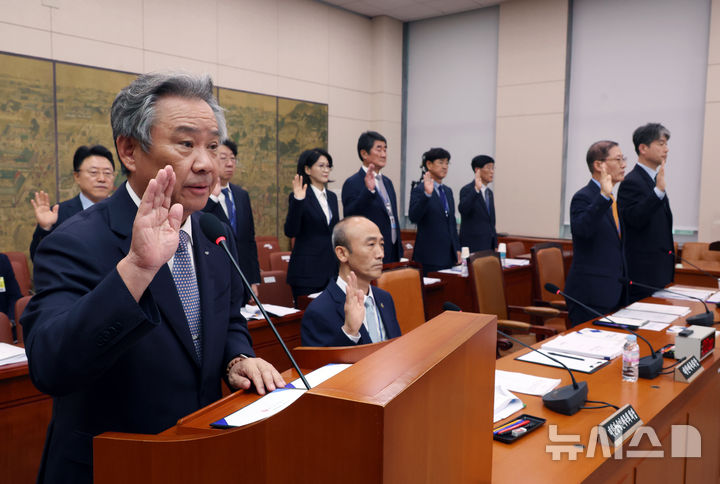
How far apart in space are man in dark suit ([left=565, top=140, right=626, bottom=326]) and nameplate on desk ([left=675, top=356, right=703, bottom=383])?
4.29 ft

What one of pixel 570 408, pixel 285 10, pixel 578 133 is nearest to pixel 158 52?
pixel 285 10

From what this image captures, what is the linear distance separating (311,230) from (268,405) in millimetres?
3340

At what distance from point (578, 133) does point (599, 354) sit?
18.1 feet

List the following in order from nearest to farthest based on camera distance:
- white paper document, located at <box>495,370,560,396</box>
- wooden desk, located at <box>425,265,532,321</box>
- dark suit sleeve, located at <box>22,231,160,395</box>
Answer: dark suit sleeve, located at <box>22,231,160,395</box>, white paper document, located at <box>495,370,560,396</box>, wooden desk, located at <box>425,265,532,321</box>

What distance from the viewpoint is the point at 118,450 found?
913mm

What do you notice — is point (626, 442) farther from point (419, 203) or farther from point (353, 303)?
point (419, 203)

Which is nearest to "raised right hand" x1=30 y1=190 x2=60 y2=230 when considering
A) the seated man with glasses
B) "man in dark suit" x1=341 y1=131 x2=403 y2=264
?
the seated man with glasses

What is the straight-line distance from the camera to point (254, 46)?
6738 millimetres

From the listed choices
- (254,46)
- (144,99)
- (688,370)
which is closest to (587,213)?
(688,370)

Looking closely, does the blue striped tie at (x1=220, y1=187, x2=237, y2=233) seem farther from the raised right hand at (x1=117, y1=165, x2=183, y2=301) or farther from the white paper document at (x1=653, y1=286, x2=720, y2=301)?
the raised right hand at (x1=117, y1=165, x2=183, y2=301)

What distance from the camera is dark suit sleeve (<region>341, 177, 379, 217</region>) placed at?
4.57 m

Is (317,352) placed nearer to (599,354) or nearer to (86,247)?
(86,247)

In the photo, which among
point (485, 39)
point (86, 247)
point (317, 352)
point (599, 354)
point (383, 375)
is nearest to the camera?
point (383, 375)

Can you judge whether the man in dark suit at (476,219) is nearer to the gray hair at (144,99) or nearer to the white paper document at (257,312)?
the white paper document at (257,312)
